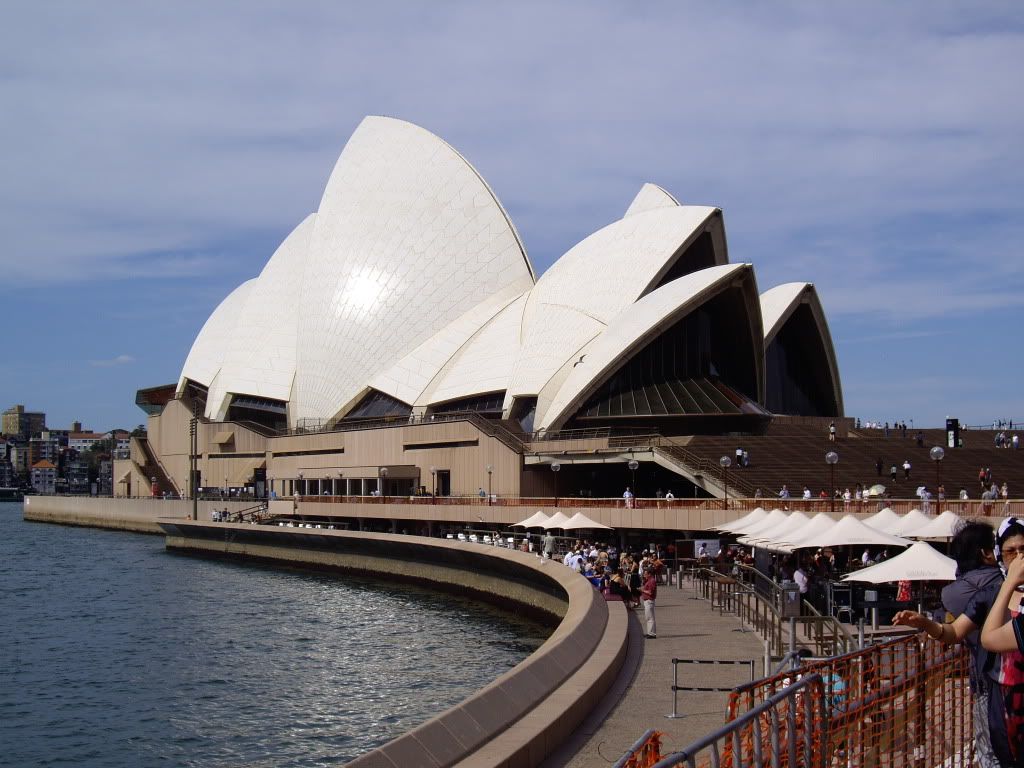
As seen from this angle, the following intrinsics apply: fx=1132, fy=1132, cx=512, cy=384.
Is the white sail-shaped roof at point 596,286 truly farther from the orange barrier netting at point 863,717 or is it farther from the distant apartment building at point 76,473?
the distant apartment building at point 76,473

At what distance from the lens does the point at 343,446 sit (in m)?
51.1

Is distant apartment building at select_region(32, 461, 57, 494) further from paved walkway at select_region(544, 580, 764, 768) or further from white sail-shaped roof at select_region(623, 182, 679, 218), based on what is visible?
paved walkway at select_region(544, 580, 764, 768)

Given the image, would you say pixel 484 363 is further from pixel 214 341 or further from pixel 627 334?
pixel 214 341

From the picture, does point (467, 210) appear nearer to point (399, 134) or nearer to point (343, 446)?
point (399, 134)

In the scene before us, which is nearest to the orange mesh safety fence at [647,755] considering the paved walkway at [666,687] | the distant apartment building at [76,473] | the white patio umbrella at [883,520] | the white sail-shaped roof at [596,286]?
the paved walkway at [666,687]

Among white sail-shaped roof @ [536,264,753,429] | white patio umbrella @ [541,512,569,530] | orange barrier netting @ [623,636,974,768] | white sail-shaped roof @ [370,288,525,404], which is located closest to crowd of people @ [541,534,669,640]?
white patio umbrella @ [541,512,569,530]

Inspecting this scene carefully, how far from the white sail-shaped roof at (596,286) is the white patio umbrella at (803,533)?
2548 centimetres

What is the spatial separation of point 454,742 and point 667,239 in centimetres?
3881

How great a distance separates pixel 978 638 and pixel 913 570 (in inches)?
381

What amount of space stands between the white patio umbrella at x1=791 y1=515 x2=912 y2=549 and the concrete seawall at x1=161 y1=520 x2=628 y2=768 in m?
2.98

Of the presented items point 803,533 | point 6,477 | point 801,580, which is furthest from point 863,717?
point 6,477

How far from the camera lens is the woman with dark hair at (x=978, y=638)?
4.59 meters

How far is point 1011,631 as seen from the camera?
4.30 m

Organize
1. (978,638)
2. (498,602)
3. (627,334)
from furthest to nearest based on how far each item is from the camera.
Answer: (627,334), (498,602), (978,638)
